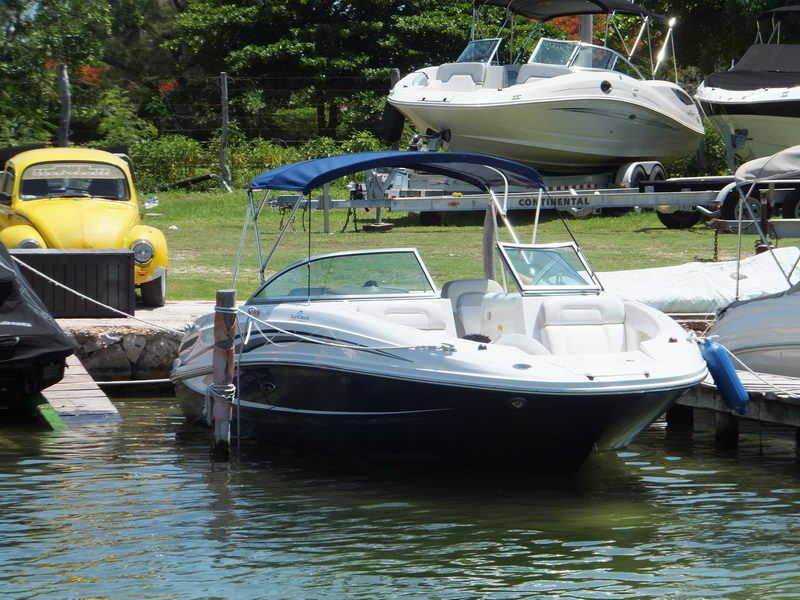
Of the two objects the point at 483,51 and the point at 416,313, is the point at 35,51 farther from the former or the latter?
the point at 416,313

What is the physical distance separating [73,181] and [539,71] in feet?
31.7

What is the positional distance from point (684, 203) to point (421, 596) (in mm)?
12995

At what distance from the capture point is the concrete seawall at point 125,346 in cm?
1230

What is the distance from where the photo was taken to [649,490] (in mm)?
8586

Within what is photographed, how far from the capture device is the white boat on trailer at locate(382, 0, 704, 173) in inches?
834

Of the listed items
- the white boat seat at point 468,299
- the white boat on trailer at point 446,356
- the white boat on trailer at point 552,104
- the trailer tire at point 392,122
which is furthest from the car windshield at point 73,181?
the trailer tire at point 392,122

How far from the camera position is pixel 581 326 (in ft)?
29.9

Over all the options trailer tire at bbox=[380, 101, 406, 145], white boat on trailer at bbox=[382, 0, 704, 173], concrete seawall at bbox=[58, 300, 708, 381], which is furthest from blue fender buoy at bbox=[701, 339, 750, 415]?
trailer tire at bbox=[380, 101, 406, 145]

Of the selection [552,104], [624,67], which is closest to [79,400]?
[552,104]

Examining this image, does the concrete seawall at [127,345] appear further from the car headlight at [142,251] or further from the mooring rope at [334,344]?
the mooring rope at [334,344]

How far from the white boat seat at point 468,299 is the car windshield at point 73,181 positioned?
250 inches

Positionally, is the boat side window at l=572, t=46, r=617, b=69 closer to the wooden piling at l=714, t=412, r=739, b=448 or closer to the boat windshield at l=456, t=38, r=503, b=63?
the boat windshield at l=456, t=38, r=503, b=63

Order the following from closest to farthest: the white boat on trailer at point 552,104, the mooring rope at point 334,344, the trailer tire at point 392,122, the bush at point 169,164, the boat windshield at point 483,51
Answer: the mooring rope at point 334,344, the white boat on trailer at point 552,104, the boat windshield at point 483,51, the trailer tire at point 392,122, the bush at point 169,164

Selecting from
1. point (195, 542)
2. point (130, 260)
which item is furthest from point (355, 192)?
point (195, 542)
